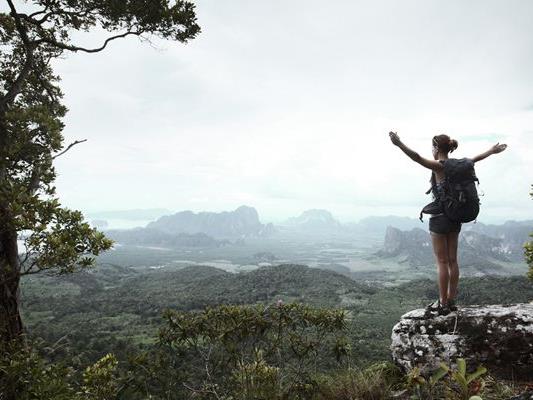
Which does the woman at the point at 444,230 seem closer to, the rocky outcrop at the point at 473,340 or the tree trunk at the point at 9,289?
the rocky outcrop at the point at 473,340

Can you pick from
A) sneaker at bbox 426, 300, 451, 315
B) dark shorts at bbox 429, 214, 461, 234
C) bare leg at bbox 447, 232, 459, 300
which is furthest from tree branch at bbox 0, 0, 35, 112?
sneaker at bbox 426, 300, 451, 315

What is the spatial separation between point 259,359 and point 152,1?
6.87 meters

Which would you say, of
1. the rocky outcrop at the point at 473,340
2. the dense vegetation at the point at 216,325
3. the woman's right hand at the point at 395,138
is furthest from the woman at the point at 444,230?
the dense vegetation at the point at 216,325

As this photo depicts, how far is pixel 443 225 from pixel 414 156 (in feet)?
3.66

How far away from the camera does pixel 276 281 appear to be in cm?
13412

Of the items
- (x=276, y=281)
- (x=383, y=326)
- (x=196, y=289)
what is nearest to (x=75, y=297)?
(x=196, y=289)

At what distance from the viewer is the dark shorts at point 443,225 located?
5.22 metres

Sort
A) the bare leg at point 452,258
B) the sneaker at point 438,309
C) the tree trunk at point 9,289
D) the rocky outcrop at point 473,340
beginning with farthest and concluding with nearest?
1. the sneaker at point 438,309
2. the bare leg at point 452,258
3. the tree trunk at point 9,289
4. the rocky outcrop at point 473,340

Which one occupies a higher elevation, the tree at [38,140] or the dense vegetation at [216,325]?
the tree at [38,140]

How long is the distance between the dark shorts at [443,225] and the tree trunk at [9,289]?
6.00 metres

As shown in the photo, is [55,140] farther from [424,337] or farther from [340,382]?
[424,337]

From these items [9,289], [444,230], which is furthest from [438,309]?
[9,289]

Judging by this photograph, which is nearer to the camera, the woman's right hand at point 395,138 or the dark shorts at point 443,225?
the woman's right hand at point 395,138

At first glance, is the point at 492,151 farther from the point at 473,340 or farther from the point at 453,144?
the point at 473,340
